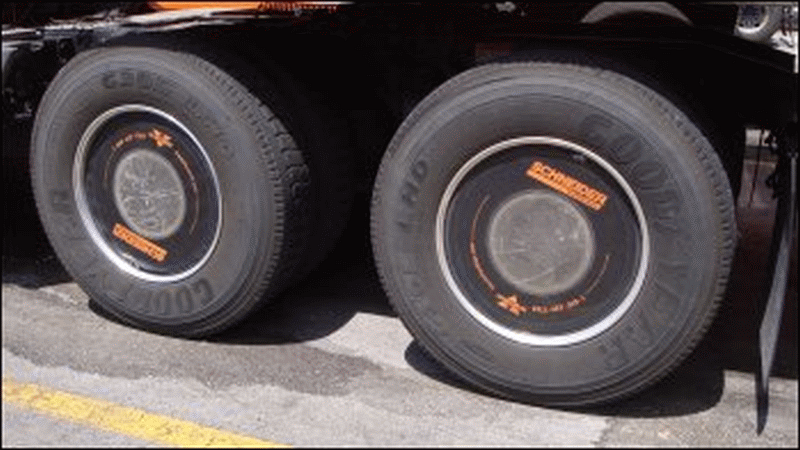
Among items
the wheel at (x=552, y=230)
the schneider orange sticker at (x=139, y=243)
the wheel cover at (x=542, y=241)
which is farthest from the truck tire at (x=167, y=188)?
the wheel cover at (x=542, y=241)

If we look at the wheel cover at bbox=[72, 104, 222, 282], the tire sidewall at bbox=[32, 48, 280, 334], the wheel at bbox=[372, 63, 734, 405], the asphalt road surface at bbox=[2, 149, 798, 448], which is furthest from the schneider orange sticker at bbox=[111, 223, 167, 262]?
the wheel at bbox=[372, 63, 734, 405]

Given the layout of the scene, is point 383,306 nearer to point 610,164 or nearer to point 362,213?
point 362,213

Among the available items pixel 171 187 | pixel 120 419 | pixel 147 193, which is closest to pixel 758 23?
pixel 171 187

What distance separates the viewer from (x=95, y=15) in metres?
4.73

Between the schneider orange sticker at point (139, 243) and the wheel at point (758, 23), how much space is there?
219 cm

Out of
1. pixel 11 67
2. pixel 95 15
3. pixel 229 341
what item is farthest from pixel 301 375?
pixel 95 15

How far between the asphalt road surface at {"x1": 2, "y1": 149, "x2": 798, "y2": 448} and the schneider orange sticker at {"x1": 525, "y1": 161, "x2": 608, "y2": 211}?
2.24ft

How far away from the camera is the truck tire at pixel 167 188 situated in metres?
3.64

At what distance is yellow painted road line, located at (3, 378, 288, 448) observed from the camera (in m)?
3.29

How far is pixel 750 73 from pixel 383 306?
1674 millimetres

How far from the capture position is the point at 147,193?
3879 mm

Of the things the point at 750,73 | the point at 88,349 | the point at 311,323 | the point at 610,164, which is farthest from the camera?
the point at 311,323

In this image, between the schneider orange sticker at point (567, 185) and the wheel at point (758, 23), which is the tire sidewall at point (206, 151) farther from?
the wheel at point (758, 23)

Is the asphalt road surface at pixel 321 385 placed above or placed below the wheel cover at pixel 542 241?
below
